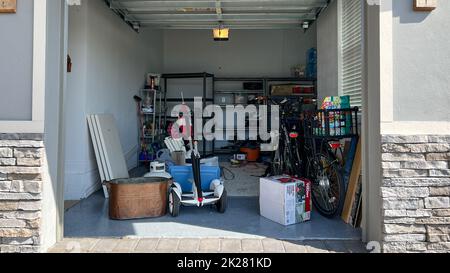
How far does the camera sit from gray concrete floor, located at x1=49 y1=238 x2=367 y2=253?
2461 mm

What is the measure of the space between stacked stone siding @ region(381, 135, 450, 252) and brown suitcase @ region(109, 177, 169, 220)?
2.03 meters

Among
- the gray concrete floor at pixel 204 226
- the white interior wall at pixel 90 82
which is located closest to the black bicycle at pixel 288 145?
the gray concrete floor at pixel 204 226

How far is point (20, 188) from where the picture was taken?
2326 mm

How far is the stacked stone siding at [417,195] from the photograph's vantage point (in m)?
2.27

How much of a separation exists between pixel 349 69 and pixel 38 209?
3555mm

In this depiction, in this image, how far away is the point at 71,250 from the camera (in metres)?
2.45

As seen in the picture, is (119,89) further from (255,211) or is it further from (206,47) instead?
(206,47)

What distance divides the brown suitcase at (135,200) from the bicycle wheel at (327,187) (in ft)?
5.28

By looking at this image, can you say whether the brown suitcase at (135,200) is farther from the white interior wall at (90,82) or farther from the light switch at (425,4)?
the light switch at (425,4)

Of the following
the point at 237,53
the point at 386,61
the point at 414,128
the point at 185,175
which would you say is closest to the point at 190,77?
the point at 237,53

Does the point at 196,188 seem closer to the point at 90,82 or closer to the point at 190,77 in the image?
the point at 90,82

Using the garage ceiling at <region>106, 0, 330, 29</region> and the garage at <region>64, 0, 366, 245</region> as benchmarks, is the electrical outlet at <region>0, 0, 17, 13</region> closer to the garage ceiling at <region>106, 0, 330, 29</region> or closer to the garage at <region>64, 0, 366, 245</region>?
the garage at <region>64, 0, 366, 245</region>

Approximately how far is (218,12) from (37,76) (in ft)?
9.09
